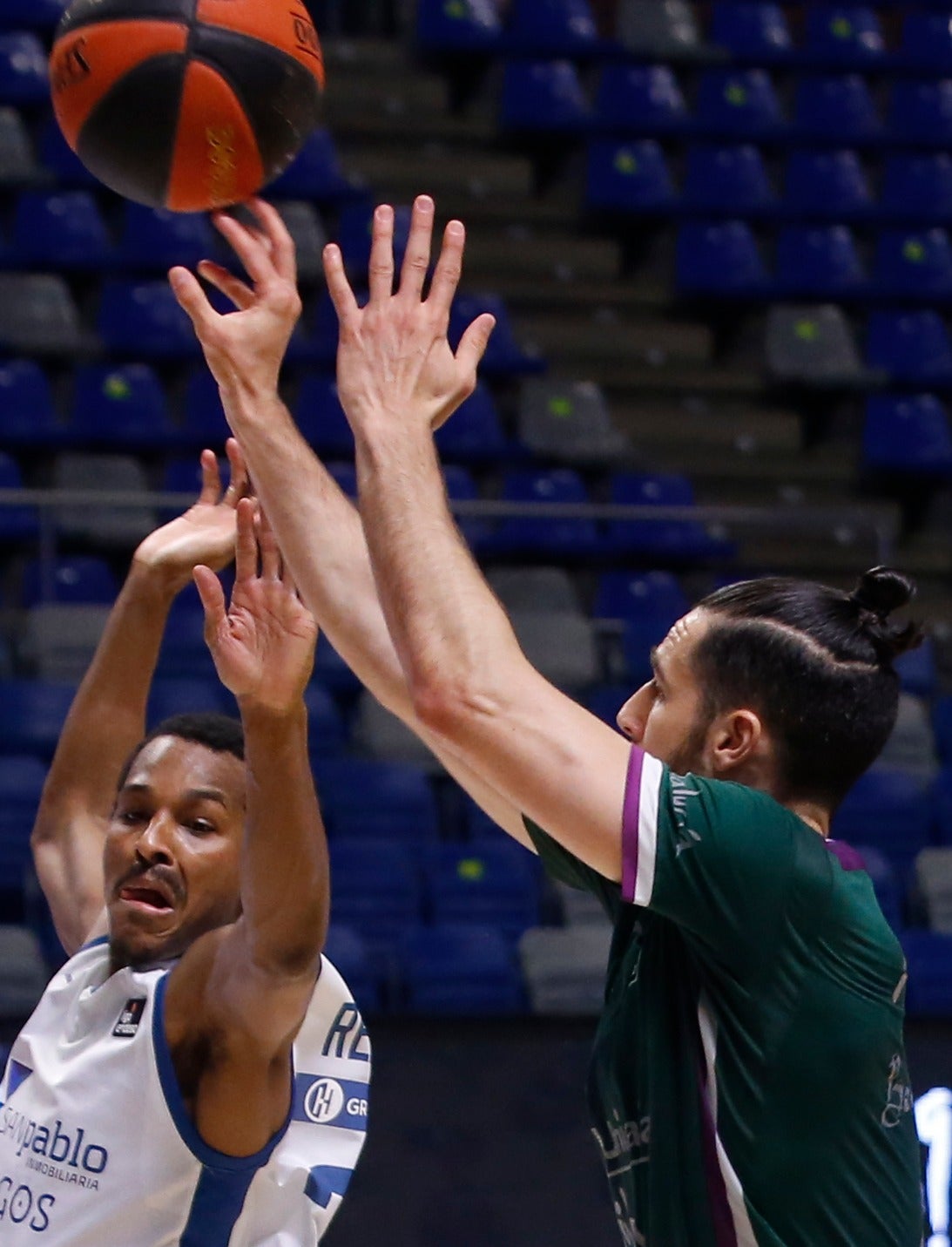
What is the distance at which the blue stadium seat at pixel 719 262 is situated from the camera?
428 inches

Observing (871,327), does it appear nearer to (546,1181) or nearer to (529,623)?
(529,623)

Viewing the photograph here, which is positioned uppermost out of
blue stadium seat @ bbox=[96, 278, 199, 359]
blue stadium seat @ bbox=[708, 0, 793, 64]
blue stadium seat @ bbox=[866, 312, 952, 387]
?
blue stadium seat @ bbox=[708, 0, 793, 64]

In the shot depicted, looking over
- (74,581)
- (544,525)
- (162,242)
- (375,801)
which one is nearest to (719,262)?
(544,525)

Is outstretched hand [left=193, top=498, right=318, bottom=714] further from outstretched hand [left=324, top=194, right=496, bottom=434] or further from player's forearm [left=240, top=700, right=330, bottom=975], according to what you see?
outstretched hand [left=324, top=194, right=496, bottom=434]

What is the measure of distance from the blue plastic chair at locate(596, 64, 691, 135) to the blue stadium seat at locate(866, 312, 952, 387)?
1736mm

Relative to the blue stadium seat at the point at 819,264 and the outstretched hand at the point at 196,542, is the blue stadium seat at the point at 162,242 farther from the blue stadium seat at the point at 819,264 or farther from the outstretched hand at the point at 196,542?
the outstretched hand at the point at 196,542

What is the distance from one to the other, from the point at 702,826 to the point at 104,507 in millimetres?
6765

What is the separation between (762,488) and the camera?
34.9 feet

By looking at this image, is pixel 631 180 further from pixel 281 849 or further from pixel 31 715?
pixel 281 849

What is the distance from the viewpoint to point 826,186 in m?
11.4

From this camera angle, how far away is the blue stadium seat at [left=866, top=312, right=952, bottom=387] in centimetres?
1058

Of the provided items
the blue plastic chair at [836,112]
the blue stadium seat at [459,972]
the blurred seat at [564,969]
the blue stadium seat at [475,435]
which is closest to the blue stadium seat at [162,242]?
the blue stadium seat at [475,435]

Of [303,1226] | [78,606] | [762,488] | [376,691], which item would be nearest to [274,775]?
[376,691]

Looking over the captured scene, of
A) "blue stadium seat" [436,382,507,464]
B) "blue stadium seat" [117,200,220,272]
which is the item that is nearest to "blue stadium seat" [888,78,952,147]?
"blue stadium seat" [436,382,507,464]
